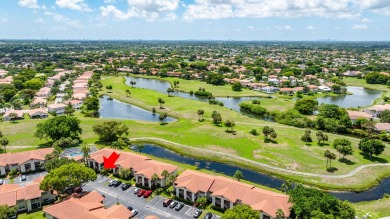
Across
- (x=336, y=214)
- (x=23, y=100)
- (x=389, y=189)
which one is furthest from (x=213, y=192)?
(x=23, y=100)

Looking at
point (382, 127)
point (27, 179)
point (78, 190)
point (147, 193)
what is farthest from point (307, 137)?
point (27, 179)

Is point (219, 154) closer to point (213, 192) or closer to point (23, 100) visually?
point (213, 192)

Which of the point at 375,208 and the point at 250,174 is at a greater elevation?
the point at 375,208

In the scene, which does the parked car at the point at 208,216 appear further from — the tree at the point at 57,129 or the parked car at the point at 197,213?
the tree at the point at 57,129

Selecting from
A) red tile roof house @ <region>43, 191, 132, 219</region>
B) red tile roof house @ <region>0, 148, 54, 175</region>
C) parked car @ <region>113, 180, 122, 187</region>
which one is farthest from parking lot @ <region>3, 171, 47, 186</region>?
red tile roof house @ <region>43, 191, 132, 219</region>

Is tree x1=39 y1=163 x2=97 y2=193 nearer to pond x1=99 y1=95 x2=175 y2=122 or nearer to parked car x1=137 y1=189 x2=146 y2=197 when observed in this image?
parked car x1=137 y1=189 x2=146 y2=197

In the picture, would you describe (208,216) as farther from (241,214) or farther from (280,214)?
(280,214)
